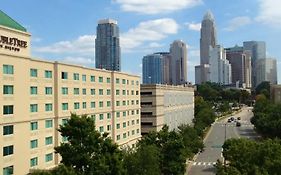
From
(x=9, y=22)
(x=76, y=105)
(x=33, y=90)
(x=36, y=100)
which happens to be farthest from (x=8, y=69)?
(x=76, y=105)

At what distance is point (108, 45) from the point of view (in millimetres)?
133375

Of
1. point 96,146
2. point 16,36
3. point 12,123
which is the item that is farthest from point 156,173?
point 16,36

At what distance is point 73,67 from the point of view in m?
53.0

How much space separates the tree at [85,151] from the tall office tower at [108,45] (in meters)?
84.3

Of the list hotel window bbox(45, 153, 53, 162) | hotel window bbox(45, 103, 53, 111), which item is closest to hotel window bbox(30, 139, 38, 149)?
hotel window bbox(45, 153, 53, 162)

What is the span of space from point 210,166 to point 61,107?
26686mm

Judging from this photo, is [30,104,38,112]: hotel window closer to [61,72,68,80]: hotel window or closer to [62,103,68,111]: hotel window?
[62,103,68,111]: hotel window

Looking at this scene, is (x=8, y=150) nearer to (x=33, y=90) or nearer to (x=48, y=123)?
(x=33, y=90)

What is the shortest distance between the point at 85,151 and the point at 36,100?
41.4ft

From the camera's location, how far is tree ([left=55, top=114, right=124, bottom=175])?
111ft

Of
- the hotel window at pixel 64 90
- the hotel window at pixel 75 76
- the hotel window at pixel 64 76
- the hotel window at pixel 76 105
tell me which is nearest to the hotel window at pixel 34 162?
the hotel window at pixel 64 90

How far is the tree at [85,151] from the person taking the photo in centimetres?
3397

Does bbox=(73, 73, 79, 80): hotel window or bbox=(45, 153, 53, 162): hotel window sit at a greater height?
bbox=(73, 73, 79, 80): hotel window

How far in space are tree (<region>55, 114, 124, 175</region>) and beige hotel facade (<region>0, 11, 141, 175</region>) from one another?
21.6 ft
